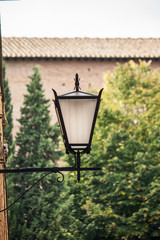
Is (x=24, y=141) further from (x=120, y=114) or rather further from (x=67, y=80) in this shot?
(x=67, y=80)

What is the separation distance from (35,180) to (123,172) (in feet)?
14.5

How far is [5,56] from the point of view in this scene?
2577cm

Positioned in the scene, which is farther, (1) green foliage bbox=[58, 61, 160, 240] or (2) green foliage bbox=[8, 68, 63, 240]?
(2) green foliage bbox=[8, 68, 63, 240]

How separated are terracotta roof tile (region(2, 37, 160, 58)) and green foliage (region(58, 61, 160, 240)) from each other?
24.5 ft

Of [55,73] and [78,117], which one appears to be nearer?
[78,117]

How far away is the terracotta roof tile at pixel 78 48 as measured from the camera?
26312 millimetres

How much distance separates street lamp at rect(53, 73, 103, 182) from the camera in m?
3.44

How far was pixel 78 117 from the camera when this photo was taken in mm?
3475

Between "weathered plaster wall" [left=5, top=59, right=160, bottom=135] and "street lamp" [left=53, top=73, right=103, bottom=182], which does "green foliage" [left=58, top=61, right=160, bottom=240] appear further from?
"street lamp" [left=53, top=73, right=103, bottom=182]

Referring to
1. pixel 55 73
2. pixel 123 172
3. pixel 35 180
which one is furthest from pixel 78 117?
pixel 55 73

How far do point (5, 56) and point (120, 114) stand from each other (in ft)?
35.0

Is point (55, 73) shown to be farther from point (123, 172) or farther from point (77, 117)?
point (77, 117)

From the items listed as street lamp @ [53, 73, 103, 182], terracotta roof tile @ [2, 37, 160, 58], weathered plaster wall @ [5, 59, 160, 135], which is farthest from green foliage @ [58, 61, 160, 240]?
street lamp @ [53, 73, 103, 182]

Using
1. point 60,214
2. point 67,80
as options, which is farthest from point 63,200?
point 67,80
